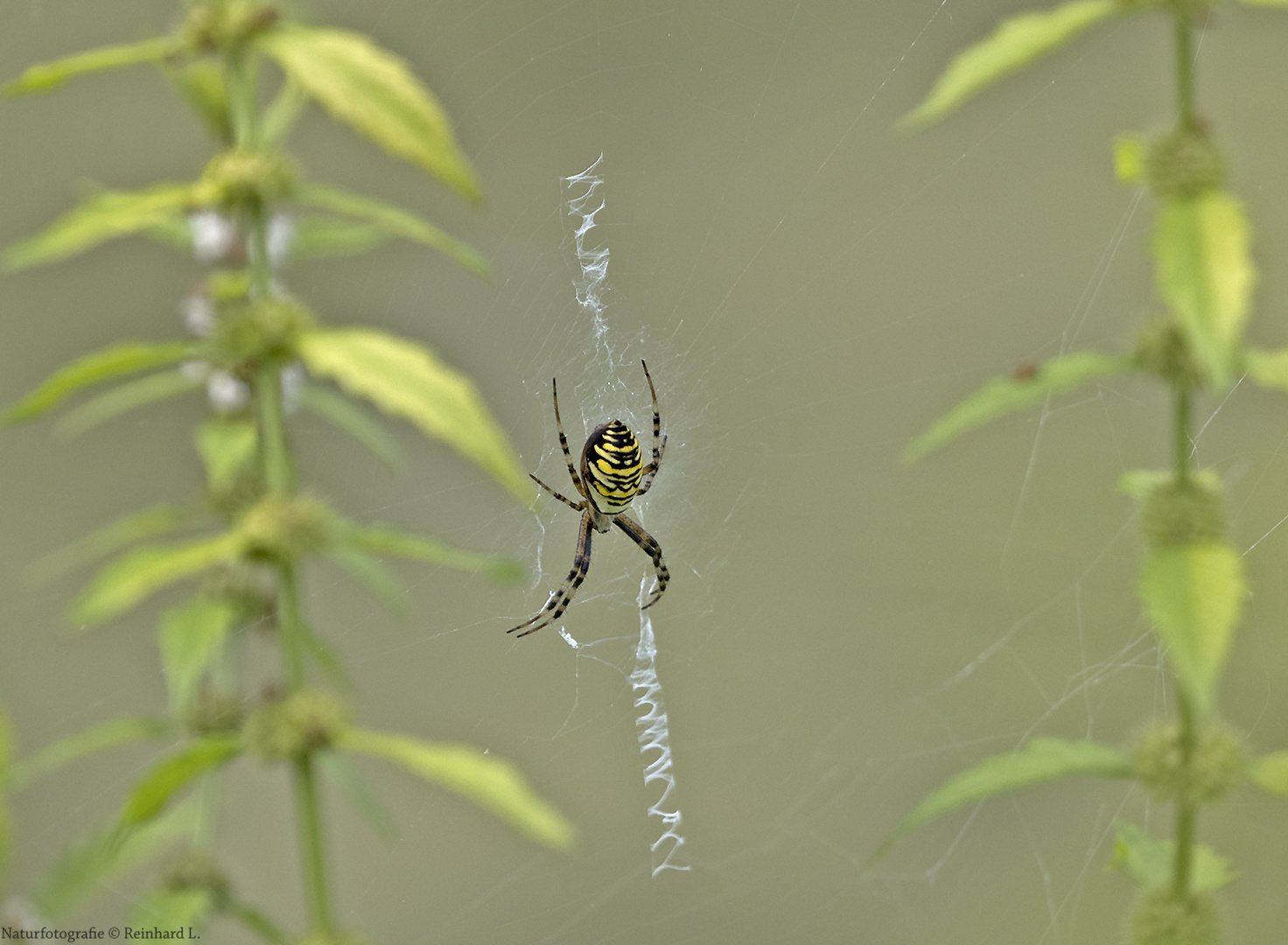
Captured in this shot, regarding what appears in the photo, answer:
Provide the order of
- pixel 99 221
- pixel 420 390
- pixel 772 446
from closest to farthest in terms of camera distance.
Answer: pixel 420 390, pixel 99 221, pixel 772 446

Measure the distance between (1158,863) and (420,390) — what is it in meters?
0.71

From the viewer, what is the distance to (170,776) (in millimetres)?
668

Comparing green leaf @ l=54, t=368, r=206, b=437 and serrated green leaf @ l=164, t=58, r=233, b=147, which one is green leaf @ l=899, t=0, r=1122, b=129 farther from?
green leaf @ l=54, t=368, r=206, b=437

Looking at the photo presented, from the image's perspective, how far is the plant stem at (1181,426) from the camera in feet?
2.33

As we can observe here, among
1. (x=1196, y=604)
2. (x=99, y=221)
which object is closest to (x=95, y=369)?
(x=99, y=221)

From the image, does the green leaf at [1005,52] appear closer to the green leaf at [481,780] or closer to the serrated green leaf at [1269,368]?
the serrated green leaf at [1269,368]

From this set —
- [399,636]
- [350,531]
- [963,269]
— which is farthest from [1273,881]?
[350,531]

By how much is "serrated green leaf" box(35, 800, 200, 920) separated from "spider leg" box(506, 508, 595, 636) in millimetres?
2829

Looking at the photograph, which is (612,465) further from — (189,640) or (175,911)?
(175,911)

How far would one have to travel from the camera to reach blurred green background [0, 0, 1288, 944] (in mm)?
3188

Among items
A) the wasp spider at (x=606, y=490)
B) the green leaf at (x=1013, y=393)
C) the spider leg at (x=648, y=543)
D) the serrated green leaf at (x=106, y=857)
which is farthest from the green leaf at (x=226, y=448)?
the spider leg at (x=648, y=543)

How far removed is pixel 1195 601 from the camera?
64 cm

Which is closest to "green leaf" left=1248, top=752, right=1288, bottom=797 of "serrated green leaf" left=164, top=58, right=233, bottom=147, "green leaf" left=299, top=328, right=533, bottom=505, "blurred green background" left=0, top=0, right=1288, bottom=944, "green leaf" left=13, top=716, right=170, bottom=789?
"green leaf" left=299, top=328, right=533, bottom=505

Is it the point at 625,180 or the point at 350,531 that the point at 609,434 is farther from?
the point at 350,531
